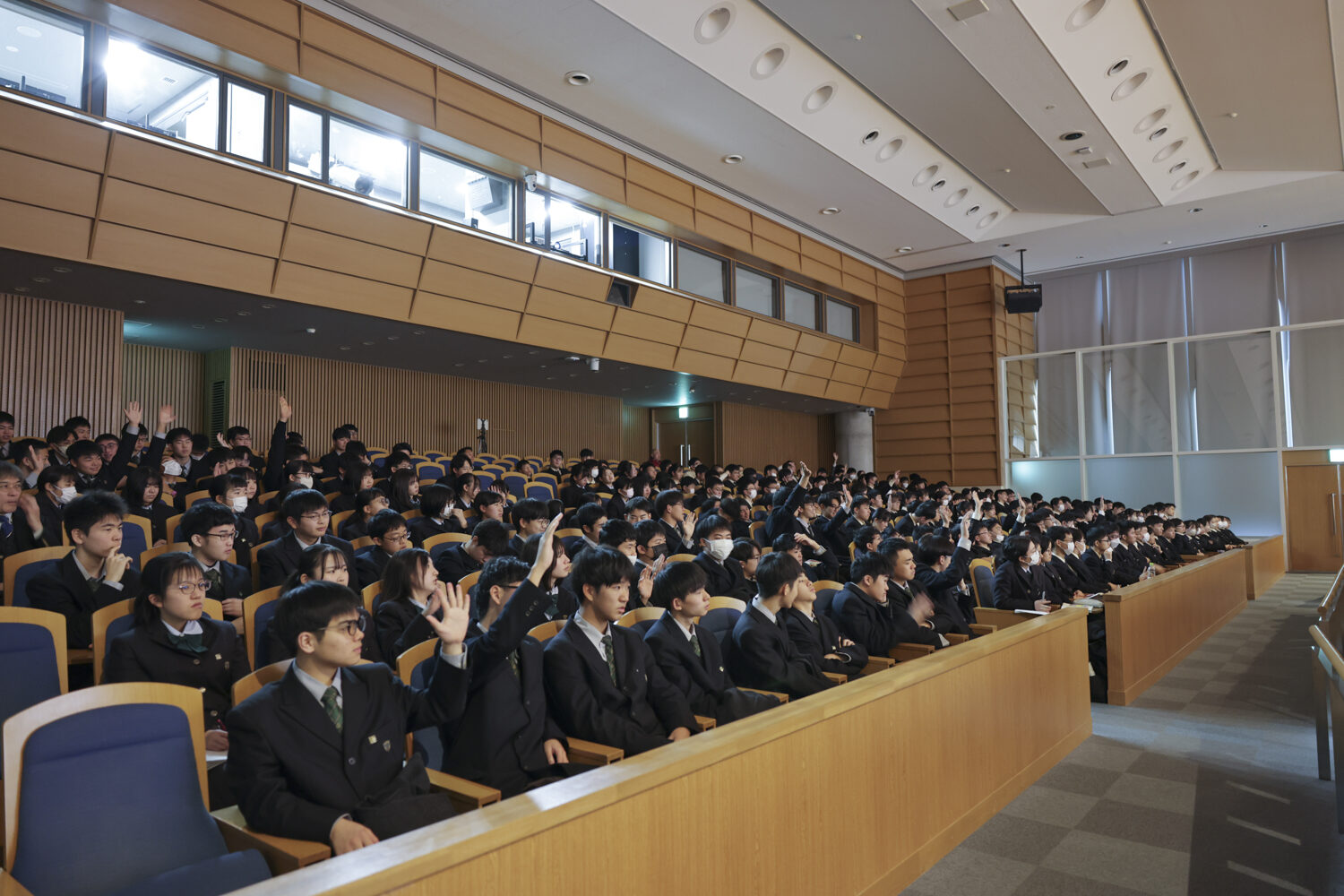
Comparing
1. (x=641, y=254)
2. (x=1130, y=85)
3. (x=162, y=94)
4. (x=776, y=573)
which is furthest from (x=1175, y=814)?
(x=1130, y=85)

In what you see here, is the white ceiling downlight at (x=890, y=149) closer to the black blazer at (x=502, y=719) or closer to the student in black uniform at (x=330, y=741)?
the black blazer at (x=502, y=719)

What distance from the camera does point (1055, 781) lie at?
3707 millimetres

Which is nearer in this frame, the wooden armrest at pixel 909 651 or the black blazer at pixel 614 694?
the black blazer at pixel 614 694

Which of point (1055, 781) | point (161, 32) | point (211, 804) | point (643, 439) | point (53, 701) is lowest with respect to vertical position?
point (1055, 781)

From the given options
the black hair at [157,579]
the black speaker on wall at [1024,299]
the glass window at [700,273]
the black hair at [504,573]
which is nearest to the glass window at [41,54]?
the black hair at [157,579]

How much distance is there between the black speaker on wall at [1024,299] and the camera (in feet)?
46.2

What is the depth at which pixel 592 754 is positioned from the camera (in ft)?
8.39

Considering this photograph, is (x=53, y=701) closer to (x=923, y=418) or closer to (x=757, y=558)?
(x=757, y=558)

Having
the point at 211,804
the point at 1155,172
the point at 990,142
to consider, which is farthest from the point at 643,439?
the point at 211,804

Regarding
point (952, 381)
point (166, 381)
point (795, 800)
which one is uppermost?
point (952, 381)

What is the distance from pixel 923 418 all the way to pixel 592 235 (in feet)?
26.8

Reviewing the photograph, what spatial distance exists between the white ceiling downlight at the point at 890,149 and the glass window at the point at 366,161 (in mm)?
5560

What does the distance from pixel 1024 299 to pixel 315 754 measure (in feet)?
46.5

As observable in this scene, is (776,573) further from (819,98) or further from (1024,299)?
(1024,299)
